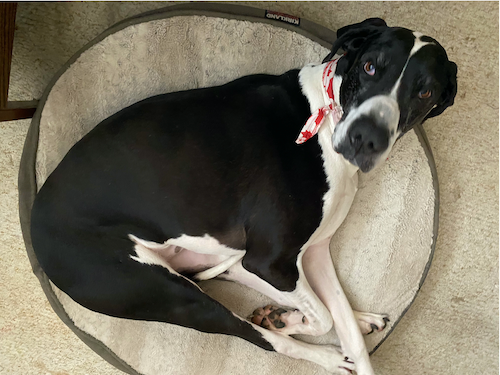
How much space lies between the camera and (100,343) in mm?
2115

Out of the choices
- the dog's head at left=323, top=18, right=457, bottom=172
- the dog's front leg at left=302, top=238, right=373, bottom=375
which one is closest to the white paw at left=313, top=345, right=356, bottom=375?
the dog's front leg at left=302, top=238, right=373, bottom=375

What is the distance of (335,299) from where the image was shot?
209cm

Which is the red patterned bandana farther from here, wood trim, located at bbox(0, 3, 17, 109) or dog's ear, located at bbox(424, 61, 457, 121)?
wood trim, located at bbox(0, 3, 17, 109)

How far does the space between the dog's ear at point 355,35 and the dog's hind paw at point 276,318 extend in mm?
1187

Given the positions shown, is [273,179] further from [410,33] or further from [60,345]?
[60,345]

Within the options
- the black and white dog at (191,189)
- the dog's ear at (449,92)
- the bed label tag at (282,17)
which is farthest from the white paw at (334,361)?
the bed label tag at (282,17)

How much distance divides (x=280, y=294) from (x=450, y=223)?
1047mm

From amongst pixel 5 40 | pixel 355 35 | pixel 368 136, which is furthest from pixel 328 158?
pixel 5 40

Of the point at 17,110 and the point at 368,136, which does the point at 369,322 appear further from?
the point at 17,110

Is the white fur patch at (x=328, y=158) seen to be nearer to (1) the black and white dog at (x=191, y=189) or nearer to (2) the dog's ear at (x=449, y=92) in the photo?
(1) the black and white dog at (x=191, y=189)

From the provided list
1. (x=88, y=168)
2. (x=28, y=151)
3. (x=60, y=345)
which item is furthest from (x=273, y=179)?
(x=60, y=345)

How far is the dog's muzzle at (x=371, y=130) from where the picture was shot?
56.1 inches

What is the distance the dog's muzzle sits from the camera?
1424mm

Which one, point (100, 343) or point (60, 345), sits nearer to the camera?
point (100, 343)
